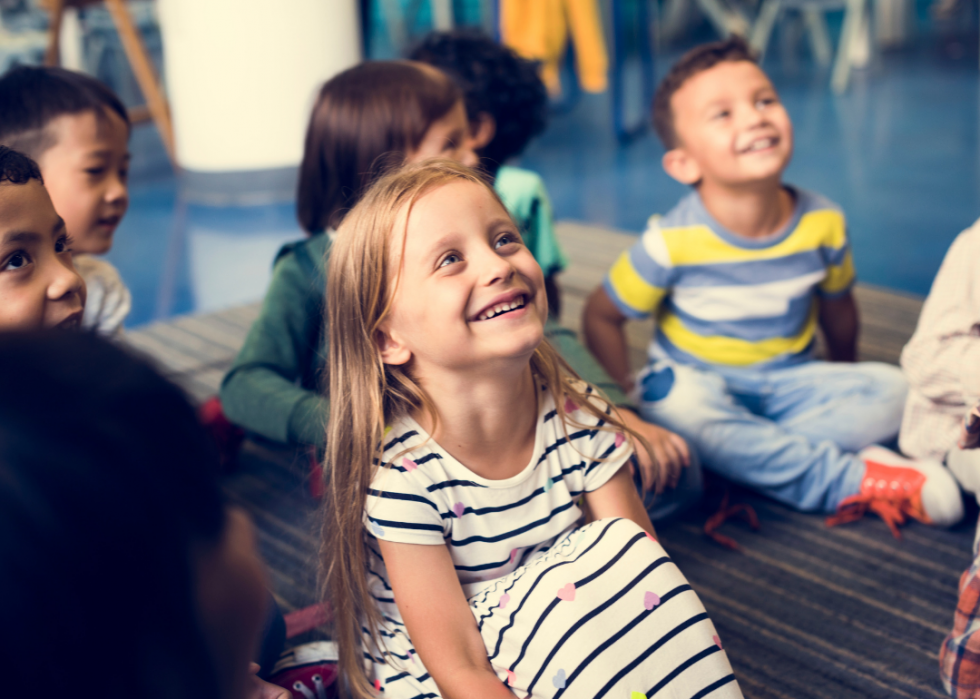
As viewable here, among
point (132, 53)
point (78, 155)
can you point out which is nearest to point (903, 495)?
point (78, 155)

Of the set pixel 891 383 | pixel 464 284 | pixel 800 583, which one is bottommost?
pixel 800 583

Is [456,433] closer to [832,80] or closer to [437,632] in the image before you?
[437,632]

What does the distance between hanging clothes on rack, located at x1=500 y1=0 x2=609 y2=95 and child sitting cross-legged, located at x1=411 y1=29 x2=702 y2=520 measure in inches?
66.5

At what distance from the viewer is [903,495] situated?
4.09 ft

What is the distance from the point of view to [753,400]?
4.80 ft

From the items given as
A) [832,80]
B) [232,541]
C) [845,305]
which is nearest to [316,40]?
[845,305]

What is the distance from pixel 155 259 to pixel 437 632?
219 cm

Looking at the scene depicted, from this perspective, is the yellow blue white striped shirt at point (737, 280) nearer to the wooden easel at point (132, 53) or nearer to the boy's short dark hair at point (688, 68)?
the boy's short dark hair at point (688, 68)

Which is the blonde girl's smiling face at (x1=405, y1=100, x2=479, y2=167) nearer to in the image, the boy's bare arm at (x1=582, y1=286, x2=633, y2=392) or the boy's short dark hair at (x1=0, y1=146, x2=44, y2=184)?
the boy's bare arm at (x1=582, y1=286, x2=633, y2=392)

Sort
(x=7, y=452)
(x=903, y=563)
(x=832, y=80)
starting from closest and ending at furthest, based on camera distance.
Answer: (x=7, y=452) < (x=903, y=563) < (x=832, y=80)

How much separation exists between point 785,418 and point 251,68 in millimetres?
2370

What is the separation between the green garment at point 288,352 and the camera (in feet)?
3.94

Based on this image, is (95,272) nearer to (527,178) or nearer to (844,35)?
(527,178)

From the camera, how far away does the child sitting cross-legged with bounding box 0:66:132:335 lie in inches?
49.2
